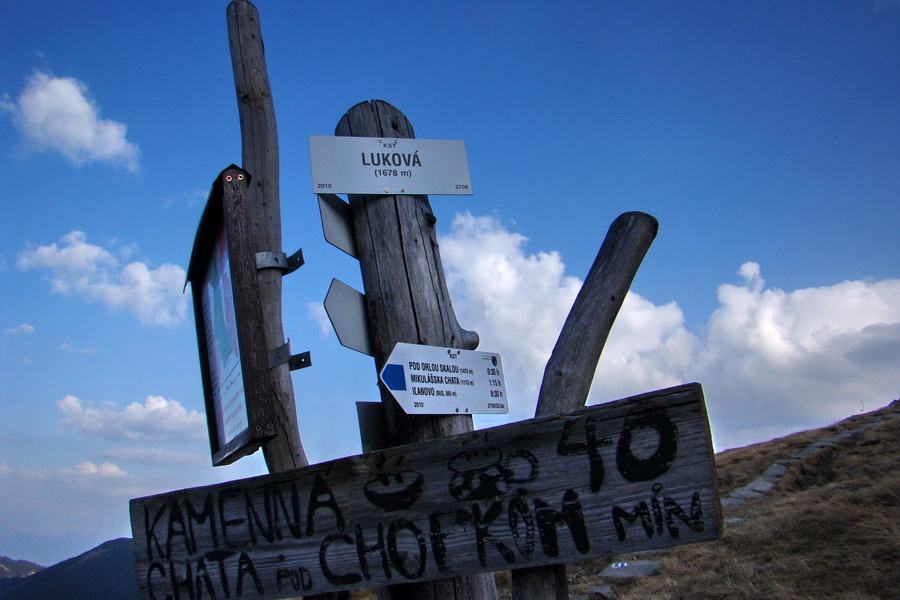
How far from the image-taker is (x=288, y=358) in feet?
9.12

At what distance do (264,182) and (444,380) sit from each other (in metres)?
1.41

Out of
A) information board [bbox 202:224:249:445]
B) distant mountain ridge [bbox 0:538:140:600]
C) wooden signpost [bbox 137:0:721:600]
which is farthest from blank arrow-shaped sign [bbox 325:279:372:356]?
distant mountain ridge [bbox 0:538:140:600]

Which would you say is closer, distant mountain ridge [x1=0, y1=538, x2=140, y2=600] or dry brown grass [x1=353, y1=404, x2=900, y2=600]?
dry brown grass [x1=353, y1=404, x2=900, y2=600]

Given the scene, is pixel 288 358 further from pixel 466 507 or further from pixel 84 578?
pixel 84 578

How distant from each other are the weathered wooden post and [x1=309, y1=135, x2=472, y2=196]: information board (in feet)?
2.79

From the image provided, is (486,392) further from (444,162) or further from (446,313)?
(444,162)

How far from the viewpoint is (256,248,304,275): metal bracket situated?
122 inches

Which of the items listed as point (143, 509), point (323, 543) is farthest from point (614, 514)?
point (143, 509)

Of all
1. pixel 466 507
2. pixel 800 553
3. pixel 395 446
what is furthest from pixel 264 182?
pixel 800 553

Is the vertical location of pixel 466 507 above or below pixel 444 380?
below

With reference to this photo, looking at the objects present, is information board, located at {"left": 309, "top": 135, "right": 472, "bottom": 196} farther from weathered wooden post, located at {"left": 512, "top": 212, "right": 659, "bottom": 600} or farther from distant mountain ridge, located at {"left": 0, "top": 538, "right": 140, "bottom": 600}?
distant mountain ridge, located at {"left": 0, "top": 538, "right": 140, "bottom": 600}

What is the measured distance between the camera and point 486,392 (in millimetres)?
3281

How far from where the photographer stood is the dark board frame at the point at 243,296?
2.47 metres

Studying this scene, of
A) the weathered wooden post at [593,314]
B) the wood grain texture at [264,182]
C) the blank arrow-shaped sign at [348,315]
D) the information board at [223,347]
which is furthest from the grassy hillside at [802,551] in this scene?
the information board at [223,347]
